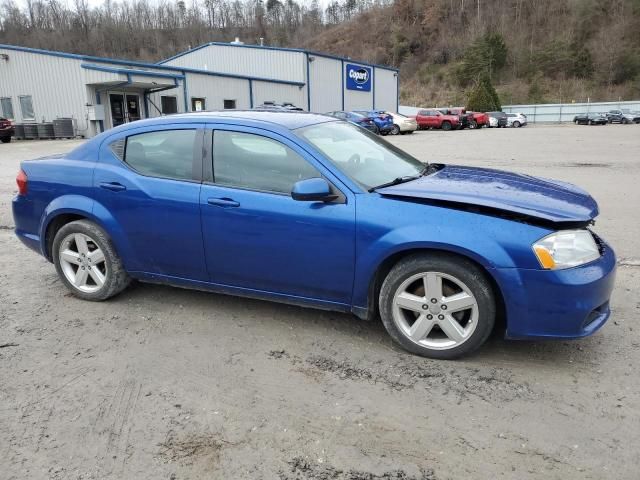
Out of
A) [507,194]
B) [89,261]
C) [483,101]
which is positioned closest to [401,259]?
[507,194]

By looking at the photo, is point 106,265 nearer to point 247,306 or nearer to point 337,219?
point 247,306

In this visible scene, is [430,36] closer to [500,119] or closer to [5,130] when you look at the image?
[500,119]

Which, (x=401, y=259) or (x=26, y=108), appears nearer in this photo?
(x=401, y=259)

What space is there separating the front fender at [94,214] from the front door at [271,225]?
0.82 metres

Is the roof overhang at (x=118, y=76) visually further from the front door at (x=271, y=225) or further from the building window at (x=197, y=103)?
the front door at (x=271, y=225)

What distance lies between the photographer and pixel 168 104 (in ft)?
102

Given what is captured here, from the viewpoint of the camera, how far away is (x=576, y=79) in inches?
3125

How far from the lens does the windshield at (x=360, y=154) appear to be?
3791 millimetres

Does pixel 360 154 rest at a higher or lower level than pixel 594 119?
higher

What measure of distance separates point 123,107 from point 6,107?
25.7 feet

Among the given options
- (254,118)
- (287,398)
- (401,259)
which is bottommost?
(287,398)

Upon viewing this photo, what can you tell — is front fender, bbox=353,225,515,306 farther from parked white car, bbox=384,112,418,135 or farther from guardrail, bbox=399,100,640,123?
guardrail, bbox=399,100,640,123

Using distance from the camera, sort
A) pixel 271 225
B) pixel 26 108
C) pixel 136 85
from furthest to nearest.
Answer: pixel 26 108
pixel 136 85
pixel 271 225

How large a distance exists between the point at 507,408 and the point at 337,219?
1.51 metres
